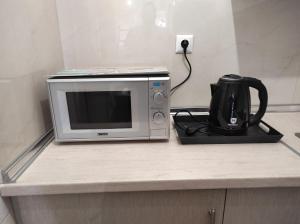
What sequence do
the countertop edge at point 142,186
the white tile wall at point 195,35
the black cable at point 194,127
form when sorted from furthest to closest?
1. the white tile wall at point 195,35
2. the black cable at point 194,127
3. the countertop edge at point 142,186

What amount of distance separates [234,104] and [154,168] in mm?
394

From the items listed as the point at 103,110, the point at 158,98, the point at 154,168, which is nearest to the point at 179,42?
the point at 158,98

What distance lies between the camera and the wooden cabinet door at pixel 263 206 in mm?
664

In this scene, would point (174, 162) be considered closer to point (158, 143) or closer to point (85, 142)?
point (158, 143)

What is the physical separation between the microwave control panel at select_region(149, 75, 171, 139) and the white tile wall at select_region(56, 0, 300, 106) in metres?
0.36

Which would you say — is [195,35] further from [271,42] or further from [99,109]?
[99,109]

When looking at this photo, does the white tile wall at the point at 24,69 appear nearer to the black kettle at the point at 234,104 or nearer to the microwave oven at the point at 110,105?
the microwave oven at the point at 110,105

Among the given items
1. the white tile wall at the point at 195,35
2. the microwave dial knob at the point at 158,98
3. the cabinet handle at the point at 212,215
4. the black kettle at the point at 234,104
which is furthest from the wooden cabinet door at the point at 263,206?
the white tile wall at the point at 195,35

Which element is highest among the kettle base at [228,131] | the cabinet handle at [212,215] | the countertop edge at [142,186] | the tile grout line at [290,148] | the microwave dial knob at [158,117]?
the microwave dial knob at [158,117]

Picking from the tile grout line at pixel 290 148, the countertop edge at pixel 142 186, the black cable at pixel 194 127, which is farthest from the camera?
the black cable at pixel 194 127

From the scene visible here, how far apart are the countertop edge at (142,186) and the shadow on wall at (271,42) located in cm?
67

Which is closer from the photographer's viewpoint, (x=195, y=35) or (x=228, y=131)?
(x=228, y=131)

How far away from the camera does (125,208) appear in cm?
67

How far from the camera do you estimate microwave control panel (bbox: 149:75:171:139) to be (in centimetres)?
76
